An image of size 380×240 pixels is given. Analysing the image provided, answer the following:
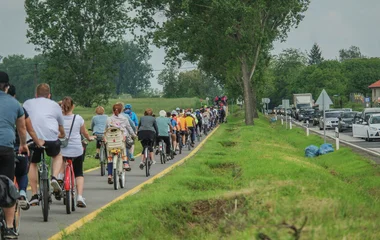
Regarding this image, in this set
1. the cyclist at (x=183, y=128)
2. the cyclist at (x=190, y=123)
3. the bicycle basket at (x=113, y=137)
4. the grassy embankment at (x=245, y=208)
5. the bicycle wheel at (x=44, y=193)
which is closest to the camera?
the grassy embankment at (x=245, y=208)

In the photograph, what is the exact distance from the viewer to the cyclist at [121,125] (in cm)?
1900

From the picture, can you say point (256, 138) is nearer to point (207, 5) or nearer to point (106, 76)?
point (207, 5)

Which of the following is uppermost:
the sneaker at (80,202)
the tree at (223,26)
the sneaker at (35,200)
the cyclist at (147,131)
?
the tree at (223,26)

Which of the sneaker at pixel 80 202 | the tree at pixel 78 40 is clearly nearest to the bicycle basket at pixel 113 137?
the sneaker at pixel 80 202

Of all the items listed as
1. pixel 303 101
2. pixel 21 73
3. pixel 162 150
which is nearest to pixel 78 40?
pixel 303 101

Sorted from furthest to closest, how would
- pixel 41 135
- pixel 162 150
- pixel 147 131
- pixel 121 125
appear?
pixel 162 150, pixel 147 131, pixel 121 125, pixel 41 135

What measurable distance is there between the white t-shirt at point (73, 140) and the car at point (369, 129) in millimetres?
34011

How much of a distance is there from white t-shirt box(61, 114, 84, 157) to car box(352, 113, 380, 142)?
1339 inches

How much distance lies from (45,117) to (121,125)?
19.6ft

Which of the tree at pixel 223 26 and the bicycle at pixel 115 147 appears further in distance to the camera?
the tree at pixel 223 26

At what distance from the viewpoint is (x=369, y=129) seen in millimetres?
47312

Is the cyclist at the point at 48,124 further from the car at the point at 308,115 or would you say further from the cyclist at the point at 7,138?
the car at the point at 308,115

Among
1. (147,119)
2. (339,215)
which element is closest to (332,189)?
(339,215)

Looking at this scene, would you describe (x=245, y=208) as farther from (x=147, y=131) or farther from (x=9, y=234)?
(x=147, y=131)
